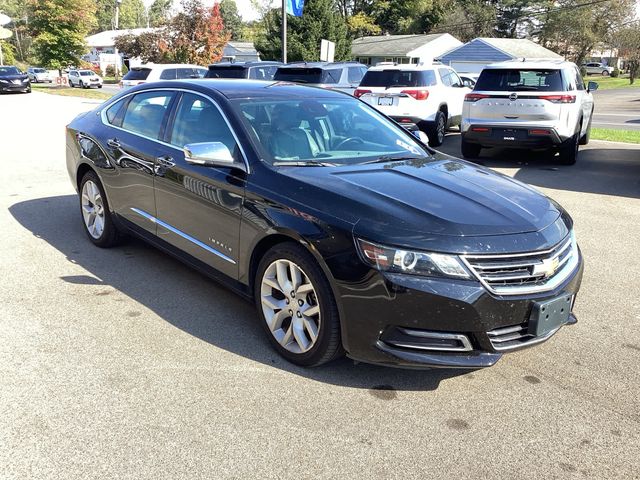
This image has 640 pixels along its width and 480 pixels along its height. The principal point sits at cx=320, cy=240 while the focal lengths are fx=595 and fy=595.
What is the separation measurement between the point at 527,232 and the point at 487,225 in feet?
0.78

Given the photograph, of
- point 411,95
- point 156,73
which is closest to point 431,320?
point 411,95

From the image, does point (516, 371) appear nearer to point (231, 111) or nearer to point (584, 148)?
point (231, 111)

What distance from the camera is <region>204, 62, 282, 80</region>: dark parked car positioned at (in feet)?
55.6

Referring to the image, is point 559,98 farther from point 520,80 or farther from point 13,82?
point 13,82

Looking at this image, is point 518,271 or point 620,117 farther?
point 620,117

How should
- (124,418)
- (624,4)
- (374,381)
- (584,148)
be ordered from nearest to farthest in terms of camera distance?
1. (124,418)
2. (374,381)
3. (584,148)
4. (624,4)

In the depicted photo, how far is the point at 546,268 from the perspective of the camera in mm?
3217

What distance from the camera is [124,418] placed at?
120 inches

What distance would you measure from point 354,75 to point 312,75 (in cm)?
158

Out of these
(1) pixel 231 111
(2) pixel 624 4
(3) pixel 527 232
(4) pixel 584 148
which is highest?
(2) pixel 624 4

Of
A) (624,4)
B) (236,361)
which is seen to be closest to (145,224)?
(236,361)

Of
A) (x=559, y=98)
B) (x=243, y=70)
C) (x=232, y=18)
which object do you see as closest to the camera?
(x=559, y=98)

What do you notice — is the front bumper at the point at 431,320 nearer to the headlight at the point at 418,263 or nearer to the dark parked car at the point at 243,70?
the headlight at the point at 418,263

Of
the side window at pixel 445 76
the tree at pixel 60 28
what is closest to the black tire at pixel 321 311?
the side window at pixel 445 76
